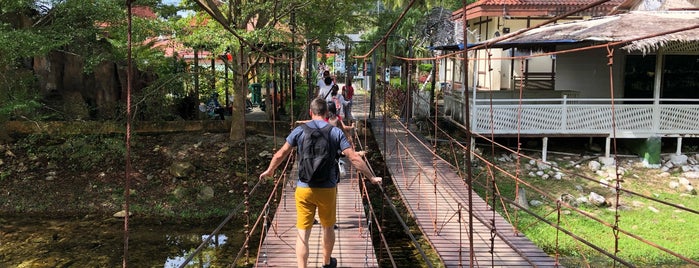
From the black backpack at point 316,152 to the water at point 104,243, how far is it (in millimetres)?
3246

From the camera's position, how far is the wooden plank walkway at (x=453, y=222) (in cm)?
402

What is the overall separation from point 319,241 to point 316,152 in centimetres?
141

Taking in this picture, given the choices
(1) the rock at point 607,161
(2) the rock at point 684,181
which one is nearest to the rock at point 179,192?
(1) the rock at point 607,161

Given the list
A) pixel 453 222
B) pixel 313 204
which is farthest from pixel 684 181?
pixel 313 204

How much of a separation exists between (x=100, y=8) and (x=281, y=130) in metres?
3.62

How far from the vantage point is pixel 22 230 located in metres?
6.75

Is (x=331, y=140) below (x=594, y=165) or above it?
above

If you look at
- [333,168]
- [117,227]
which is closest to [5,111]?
[117,227]

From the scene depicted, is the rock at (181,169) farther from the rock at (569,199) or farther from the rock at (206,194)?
the rock at (569,199)

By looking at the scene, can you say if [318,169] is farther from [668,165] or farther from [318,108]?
[668,165]

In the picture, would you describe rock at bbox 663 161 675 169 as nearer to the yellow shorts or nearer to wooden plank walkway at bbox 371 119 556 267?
wooden plank walkway at bbox 371 119 556 267

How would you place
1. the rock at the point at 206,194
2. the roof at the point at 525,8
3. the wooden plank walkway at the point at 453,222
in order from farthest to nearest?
the roof at the point at 525,8 < the rock at the point at 206,194 < the wooden plank walkway at the point at 453,222

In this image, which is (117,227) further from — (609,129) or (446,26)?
(446,26)

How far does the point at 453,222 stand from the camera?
16.1 feet
